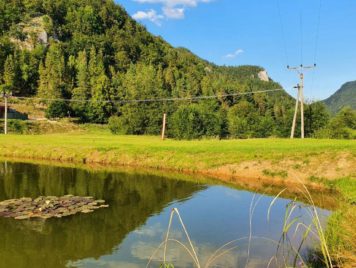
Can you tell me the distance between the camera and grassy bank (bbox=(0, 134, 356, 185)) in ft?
101

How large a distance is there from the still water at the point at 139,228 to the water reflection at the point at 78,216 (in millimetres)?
34

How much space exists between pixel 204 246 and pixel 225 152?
22.7m

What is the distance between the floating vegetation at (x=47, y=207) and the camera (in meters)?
19.0

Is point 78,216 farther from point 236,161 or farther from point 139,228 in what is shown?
point 236,161

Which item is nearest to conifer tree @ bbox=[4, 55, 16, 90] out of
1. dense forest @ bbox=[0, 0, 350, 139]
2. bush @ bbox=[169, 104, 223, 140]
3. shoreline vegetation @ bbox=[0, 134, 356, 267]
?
dense forest @ bbox=[0, 0, 350, 139]

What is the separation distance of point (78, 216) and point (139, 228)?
3.73 meters

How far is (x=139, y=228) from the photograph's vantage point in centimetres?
1742

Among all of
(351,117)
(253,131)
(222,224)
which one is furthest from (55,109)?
(222,224)

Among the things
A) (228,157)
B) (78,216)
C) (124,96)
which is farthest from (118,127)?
(78,216)

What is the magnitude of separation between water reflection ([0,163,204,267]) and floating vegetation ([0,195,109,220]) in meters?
0.64

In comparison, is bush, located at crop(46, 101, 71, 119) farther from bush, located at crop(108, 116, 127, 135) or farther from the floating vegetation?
the floating vegetation

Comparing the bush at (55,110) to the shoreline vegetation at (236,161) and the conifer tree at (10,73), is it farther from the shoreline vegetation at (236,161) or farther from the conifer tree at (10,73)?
the shoreline vegetation at (236,161)

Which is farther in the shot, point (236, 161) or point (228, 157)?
point (228, 157)

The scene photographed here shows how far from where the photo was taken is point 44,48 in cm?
18925
